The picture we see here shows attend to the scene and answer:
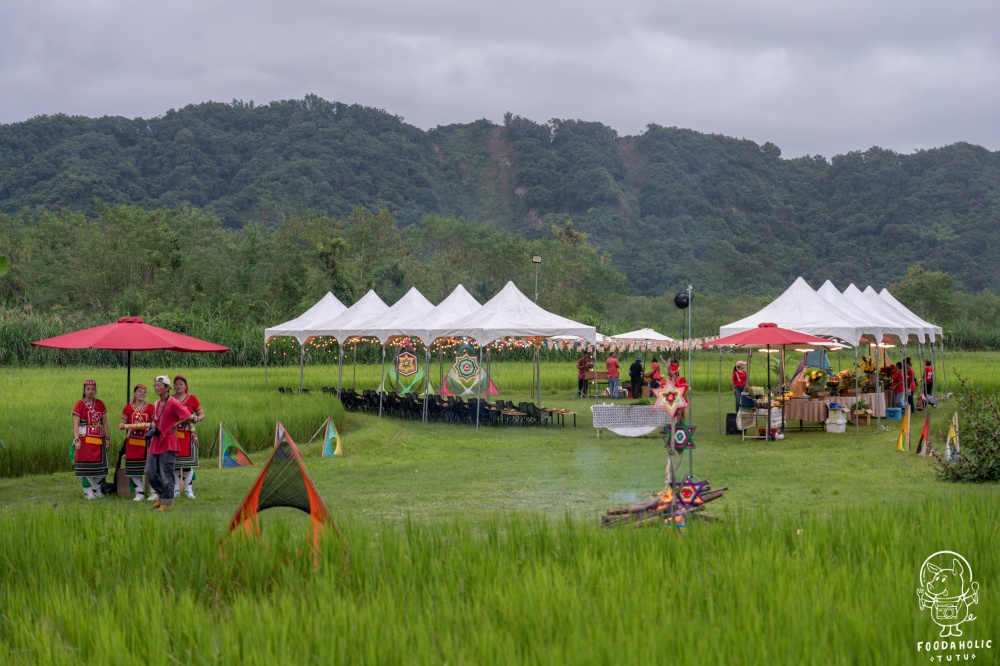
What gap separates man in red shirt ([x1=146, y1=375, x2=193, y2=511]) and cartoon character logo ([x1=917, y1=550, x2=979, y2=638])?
8.04m

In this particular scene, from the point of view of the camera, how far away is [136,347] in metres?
11.5

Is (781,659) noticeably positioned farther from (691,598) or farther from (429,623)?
(429,623)

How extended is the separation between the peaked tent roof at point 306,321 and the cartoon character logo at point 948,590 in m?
20.6

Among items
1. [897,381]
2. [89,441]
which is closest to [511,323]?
[897,381]

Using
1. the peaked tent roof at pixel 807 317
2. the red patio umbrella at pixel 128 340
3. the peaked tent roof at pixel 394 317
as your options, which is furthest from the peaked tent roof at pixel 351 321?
the red patio umbrella at pixel 128 340

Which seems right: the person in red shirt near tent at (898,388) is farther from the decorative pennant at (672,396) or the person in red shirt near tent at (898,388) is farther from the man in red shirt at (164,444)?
the man in red shirt at (164,444)

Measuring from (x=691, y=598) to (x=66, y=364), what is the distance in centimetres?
3533

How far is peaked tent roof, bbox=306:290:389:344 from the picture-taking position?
24402 mm

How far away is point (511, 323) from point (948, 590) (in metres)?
15.2

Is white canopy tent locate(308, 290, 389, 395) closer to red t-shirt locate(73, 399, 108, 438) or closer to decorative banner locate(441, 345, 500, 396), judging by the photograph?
decorative banner locate(441, 345, 500, 396)

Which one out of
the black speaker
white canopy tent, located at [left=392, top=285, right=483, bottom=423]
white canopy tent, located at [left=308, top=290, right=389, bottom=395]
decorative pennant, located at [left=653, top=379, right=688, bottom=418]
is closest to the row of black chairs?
white canopy tent, located at [left=392, top=285, right=483, bottom=423]

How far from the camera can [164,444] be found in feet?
36.3

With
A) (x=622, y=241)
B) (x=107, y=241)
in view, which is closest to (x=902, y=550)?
(x=107, y=241)

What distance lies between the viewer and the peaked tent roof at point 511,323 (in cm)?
1992
